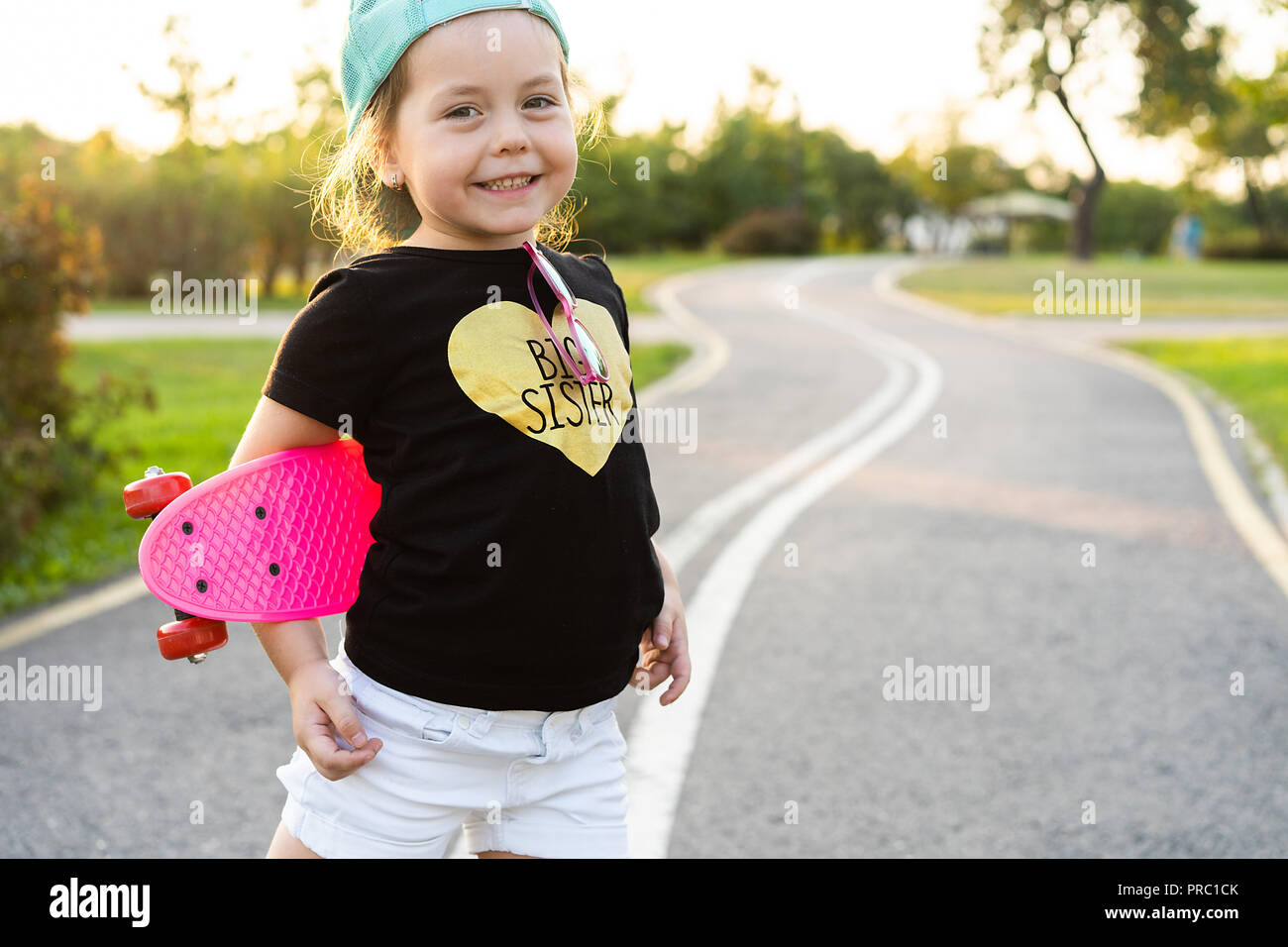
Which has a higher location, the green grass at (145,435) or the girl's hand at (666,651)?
the girl's hand at (666,651)

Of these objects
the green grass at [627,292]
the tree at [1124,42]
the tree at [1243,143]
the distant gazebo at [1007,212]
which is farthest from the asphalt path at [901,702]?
the distant gazebo at [1007,212]

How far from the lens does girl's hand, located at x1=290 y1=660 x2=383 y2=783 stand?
1.74 m

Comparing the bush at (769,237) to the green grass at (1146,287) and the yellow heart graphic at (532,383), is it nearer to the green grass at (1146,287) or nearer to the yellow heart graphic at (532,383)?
the green grass at (1146,287)

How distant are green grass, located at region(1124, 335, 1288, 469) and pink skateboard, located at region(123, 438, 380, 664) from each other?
7.38m

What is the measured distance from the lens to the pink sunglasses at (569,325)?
186 centimetres

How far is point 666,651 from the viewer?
2066 mm

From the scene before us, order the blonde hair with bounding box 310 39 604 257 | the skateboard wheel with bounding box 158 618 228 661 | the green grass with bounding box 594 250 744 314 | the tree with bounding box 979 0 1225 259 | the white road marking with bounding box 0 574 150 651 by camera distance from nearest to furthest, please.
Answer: the skateboard wheel with bounding box 158 618 228 661, the blonde hair with bounding box 310 39 604 257, the white road marking with bounding box 0 574 150 651, the green grass with bounding box 594 250 744 314, the tree with bounding box 979 0 1225 259

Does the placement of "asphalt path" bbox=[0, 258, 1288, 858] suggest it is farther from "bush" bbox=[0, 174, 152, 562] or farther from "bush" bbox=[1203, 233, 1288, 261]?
"bush" bbox=[1203, 233, 1288, 261]

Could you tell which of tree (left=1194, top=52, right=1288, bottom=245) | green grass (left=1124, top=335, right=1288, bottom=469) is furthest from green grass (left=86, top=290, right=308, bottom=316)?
tree (left=1194, top=52, right=1288, bottom=245)

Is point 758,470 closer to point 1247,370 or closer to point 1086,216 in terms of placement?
point 1247,370

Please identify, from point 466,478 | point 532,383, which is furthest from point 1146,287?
point 466,478

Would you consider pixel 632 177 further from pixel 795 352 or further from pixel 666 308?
pixel 795 352

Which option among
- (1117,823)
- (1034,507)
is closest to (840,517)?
(1034,507)

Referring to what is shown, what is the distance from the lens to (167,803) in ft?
10.6
